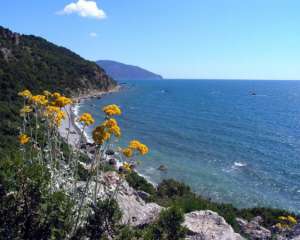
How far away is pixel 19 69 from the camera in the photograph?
58031 millimetres

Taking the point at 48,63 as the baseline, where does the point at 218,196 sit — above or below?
below

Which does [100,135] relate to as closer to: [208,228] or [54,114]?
[54,114]

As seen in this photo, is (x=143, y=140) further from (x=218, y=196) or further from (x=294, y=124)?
(x=294, y=124)

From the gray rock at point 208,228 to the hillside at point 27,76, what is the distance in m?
16.1

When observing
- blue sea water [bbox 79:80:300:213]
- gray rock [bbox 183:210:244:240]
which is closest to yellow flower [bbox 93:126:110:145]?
gray rock [bbox 183:210:244:240]

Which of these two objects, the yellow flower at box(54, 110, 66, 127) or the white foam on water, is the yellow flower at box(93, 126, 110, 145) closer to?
the yellow flower at box(54, 110, 66, 127)

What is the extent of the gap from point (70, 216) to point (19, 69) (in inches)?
2307

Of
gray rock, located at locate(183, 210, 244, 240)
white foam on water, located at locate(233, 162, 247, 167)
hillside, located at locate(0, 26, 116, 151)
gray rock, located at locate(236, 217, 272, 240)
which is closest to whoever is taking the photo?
gray rock, located at locate(183, 210, 244, 240)

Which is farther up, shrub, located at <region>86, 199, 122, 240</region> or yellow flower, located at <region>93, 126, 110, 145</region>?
yellow flower, located at <region>93, 126, 110, 145</region>

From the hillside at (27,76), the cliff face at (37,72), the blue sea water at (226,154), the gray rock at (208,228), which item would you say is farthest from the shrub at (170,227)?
the cliff face at (37,72)

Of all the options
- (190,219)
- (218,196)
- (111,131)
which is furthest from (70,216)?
(218,196)

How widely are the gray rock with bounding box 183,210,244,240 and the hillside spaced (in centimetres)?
1608

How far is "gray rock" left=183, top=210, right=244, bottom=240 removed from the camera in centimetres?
707

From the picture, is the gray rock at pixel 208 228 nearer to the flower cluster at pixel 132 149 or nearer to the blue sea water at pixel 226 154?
the flower cluster at pixel 132 149
